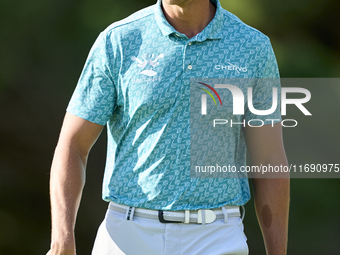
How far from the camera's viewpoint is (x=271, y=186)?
337cm

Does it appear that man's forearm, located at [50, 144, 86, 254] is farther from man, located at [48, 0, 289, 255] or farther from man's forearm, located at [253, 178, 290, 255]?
man's forearm, located at [253, 178, 290, 255]

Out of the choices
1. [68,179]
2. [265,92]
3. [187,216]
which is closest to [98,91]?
[68,179]

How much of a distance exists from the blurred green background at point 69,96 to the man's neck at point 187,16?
371 centimetres

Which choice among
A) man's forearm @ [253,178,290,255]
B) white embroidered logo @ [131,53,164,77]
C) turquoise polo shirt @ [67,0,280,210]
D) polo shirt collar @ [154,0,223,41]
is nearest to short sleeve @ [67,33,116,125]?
turquoise polo shirt @ [67,0,280,210]

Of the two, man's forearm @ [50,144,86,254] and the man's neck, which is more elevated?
the man's neck

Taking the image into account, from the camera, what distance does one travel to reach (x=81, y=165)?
10.2ft

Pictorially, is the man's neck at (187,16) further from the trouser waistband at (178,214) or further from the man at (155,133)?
the trouser waistband at (178,214)

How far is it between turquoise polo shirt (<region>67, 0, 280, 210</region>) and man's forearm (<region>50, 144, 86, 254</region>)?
0.16m

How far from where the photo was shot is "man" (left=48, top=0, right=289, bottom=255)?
3.04 m

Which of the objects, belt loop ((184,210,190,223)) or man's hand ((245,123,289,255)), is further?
man's hand ((245,123,289,255))

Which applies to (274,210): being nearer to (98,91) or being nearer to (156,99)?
(156,99)

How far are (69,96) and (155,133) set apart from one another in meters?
4.27

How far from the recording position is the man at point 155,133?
3035 mm

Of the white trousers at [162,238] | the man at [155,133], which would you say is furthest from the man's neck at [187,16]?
the white trousers at [162,238]
